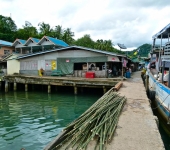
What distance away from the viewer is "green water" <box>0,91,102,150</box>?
708cm

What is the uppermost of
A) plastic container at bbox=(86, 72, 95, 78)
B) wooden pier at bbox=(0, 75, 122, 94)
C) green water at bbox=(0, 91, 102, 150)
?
plastic container at bbox=(86, 72, 95, 78)

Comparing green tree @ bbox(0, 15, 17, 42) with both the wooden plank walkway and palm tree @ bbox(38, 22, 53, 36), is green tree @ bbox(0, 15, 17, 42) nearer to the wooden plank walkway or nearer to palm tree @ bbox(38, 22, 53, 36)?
palm tree @ bbox(38, 22, 53, 36)

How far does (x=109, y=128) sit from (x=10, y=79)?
17.0m

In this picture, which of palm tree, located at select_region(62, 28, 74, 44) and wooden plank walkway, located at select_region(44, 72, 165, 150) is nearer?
wooden plank walkway, located at select_region(44, 72, 165, 150)

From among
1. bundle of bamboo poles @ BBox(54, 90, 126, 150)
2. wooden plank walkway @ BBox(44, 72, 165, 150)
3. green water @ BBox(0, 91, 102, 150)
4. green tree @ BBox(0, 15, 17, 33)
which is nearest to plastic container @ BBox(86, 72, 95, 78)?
green water @ BBox(0, 91, 102, 150)

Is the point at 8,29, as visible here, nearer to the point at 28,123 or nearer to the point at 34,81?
the point at 34,81

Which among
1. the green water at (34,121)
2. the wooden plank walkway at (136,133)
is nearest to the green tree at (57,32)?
the green water at (34,121)

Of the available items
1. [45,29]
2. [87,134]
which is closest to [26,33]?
[45,29]

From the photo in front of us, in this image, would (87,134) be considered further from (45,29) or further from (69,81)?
(45,29)

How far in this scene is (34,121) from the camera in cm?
970

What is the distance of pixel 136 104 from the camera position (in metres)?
8.19

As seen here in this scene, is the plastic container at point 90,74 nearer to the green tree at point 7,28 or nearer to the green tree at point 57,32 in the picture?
the green tree at point 57,32

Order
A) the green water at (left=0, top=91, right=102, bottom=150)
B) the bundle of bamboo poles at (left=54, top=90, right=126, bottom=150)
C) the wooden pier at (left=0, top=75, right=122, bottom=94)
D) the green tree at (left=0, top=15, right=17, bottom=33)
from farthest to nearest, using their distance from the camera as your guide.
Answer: the green tree at (left=0, top=15, right=17, bottom=33) < the wooden pier at (left=0, top=75, right=122, bottom=94) < the green water at (left=0, top=91, right=102, bottom=150) < the bundle of bamboo poles at (left=54, top=90, right=126, bottom=150)

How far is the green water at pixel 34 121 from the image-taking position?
23.2ft
